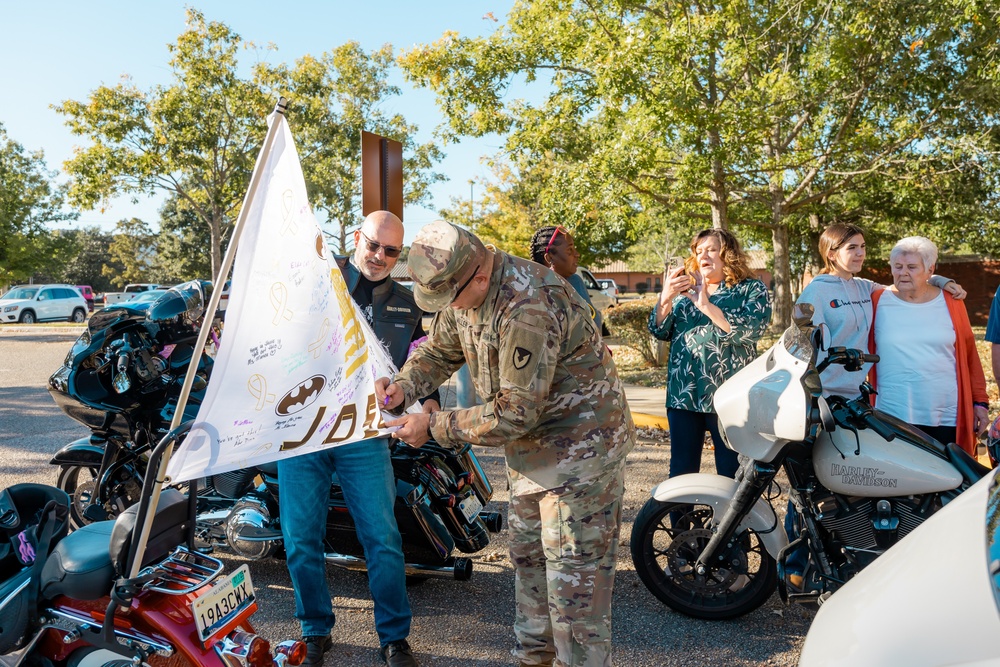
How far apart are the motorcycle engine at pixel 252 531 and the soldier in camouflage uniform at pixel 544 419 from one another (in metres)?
1.47

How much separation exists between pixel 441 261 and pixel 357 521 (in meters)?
1.50

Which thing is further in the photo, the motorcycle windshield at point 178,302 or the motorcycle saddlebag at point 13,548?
the motorcycle windshield at point 178,302

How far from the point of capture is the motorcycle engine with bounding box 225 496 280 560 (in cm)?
Answer: 395

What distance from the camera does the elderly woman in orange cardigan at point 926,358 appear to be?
4039 millimetres

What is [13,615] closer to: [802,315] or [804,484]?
[804,484]

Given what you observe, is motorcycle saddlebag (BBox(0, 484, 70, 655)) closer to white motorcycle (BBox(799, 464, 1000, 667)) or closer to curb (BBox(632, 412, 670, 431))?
white motorcycle (BBox(799, 464, 1000, 667))

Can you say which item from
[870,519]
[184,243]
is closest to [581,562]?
[870,519]

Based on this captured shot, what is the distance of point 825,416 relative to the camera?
3.16m

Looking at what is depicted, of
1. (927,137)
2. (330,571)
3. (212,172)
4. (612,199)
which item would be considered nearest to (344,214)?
(212,172)

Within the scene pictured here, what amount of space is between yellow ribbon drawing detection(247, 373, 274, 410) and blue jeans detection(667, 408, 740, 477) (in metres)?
2.45

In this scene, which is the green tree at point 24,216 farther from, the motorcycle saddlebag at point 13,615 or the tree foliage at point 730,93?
the motorcycle saddlebag at point 13,615

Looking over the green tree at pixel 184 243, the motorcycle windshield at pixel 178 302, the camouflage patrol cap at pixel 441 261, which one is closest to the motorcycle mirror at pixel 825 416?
the camouflage patrol cap at pixel 441 261

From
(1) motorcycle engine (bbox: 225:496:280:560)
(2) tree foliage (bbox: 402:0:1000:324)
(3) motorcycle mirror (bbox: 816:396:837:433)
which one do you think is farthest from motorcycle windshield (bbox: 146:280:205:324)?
(2) tree foliage (bbox: 402:0:1000:324)

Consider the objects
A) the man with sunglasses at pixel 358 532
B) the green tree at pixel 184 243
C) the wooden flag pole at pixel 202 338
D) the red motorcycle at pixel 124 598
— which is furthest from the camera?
the green tree at pixel 184 243
